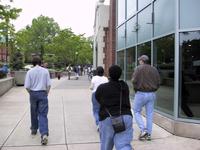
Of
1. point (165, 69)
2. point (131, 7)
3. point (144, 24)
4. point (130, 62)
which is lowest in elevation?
point (165, 69)

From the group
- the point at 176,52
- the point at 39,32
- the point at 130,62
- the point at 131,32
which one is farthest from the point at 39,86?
the point at 39,32

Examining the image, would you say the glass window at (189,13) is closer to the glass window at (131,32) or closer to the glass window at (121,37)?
the glass window at (131,32)

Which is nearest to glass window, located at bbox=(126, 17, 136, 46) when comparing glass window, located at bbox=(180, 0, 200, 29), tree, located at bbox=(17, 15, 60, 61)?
glass window, located at bbox=(180, 0, 200, 29)

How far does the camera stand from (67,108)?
44.8 ft

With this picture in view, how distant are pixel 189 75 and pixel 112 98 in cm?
363

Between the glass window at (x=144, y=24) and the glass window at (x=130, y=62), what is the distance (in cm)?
137

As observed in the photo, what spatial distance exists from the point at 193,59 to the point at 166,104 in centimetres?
152

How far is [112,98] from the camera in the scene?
17.8 ft

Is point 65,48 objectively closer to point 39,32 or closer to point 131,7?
point 39,32

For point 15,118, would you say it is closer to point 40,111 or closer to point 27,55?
point 40,111

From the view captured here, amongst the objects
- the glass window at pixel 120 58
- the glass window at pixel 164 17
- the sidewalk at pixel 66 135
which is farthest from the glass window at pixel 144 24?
the glass window at pixel 120 58

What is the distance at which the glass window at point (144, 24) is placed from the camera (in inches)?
441

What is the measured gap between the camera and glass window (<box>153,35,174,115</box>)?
361 inches

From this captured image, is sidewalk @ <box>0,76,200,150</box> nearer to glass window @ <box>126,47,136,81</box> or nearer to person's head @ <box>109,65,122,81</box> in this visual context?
glass window @ <box>126,47,136,81</box>
